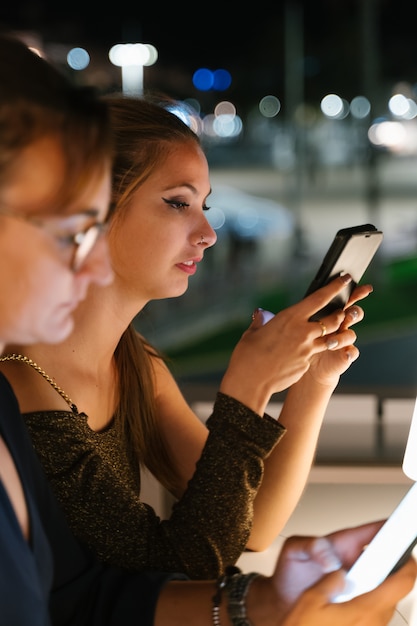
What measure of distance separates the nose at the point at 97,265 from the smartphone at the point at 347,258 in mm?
464

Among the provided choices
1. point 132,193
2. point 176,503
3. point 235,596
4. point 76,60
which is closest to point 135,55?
point 76,60

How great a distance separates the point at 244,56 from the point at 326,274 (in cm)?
866

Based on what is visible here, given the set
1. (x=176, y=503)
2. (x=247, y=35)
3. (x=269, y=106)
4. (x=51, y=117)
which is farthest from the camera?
(x=269, y=106)

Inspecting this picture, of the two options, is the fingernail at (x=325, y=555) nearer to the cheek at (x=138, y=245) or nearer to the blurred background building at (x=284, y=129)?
the cheek at (x=138, y=245)

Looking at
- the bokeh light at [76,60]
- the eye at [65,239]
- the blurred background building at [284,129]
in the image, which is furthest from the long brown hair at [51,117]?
the blurred background building at [284,129]

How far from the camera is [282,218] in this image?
1020cm

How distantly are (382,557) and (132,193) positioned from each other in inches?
25.6

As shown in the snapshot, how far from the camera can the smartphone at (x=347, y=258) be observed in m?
1.22

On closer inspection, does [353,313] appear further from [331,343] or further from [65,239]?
[65,239]

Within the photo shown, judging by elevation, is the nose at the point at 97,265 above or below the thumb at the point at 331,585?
above

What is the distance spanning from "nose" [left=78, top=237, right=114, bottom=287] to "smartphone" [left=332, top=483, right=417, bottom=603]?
0.42m

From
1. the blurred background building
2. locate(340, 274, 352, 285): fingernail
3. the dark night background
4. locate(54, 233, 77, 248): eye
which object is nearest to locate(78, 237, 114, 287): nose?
locate(54, 233, 77, 248): eye

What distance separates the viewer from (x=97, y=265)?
32.0 inches

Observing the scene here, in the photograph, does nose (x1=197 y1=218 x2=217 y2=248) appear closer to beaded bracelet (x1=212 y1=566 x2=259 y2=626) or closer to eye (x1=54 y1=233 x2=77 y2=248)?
beaded bracelet (x1=212 y1=566 x2=259 y2=626)
